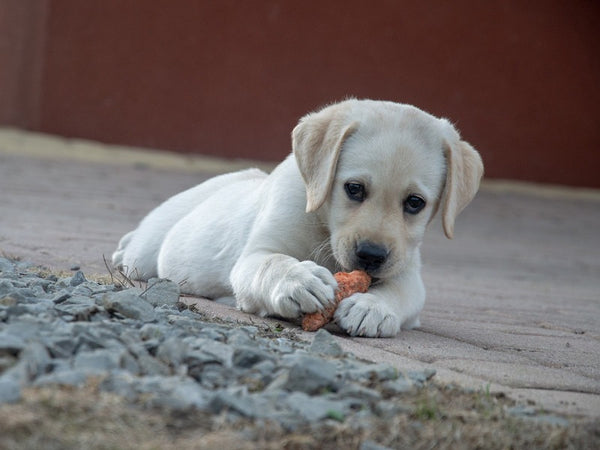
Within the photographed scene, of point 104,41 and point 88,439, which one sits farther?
point 104,41

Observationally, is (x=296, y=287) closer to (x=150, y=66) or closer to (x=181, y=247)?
(x=181, y=247)

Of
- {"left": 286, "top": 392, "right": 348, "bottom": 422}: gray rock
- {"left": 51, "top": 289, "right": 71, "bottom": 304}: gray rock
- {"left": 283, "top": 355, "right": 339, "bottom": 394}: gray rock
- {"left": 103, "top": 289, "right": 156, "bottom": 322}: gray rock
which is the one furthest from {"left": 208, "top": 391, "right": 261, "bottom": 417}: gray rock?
{"left": 51, "top": 289, "right": 71, "bottom": 304}: gray rock

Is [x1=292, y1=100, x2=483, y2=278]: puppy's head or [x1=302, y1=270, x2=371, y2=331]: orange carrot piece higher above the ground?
[x1=292, y1=100, x2=483, y2=278]: puppy's head

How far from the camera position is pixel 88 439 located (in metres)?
2.22

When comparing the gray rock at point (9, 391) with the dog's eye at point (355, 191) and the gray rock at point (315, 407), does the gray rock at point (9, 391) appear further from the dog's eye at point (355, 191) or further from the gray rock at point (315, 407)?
the dog's eye at point (355, 191)

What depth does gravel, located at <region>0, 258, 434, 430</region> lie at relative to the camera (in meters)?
2.50

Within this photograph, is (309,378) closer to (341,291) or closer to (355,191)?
(341,291)

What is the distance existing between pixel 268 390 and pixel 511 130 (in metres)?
11.4

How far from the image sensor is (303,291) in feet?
12.3

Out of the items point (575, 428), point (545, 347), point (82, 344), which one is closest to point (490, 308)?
point (545, 347)

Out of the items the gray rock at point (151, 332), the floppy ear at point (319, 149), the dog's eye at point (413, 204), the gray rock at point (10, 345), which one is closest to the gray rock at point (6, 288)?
the gray rock at point (151, 332)

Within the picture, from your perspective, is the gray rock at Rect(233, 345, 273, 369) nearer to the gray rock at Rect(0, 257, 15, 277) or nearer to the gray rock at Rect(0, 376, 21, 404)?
the gray rock at Rect(0, 376, 21, 404)

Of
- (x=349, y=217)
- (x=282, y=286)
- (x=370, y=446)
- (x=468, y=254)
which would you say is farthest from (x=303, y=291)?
(x=468, y=254)

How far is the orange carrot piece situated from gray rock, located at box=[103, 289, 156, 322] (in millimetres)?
703
